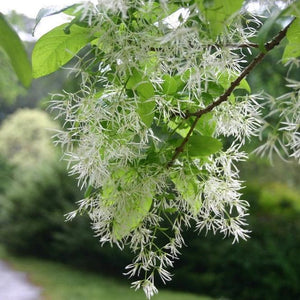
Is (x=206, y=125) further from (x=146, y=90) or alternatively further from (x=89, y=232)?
(x=89, y=232)

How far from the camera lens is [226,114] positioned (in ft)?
1.17

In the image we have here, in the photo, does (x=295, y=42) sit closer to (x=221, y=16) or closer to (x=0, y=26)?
(x=221, y=16)

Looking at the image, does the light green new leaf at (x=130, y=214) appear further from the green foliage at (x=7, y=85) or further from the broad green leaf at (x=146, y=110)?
the green foliage at (x=7, y=85)

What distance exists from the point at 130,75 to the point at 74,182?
329 cm

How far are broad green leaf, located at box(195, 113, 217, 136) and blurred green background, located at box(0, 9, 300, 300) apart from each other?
4.68 ft

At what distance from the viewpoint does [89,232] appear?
3367 millimetres

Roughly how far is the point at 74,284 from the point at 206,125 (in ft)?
10.2

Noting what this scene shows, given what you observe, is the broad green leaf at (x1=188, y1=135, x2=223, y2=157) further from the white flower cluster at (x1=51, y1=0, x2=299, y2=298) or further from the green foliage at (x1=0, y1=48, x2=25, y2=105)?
the green foliage at (x1=0, y1=48, x2=25, y2=105)

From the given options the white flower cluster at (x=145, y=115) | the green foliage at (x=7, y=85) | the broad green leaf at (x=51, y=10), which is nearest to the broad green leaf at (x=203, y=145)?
the white flower cluster at (x=145, y=115)

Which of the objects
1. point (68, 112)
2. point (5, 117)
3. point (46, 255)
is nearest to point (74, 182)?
point (46, 255)

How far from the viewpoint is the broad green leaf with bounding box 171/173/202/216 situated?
35 centimetres

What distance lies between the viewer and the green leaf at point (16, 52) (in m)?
0.19

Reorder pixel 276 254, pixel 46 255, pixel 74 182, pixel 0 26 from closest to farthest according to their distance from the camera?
pixel 0 26 → pixel 276 254 → pixel 74 182 → pixel 46 255

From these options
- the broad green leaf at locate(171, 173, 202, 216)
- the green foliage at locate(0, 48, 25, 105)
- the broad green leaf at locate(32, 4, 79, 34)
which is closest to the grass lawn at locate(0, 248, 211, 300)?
the green foliage at locate(0, 48, 25, 105)
